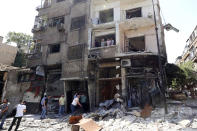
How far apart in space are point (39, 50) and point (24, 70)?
3.20 metres

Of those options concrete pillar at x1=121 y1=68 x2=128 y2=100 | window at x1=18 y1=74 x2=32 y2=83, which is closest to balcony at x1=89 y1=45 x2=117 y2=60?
concrete pillar at x1=121 y1=68 x2=128 y2=100

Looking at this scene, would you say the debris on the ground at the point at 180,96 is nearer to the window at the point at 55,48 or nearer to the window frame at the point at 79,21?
the window frame at the point at 79,21

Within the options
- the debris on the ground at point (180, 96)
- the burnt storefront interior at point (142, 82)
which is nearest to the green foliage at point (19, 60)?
the burnt storefront interior at point (142, 82)

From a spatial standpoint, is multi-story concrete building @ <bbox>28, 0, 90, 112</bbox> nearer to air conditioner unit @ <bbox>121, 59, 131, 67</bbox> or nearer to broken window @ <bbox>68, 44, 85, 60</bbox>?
broken window @ <bbox>68, 44, 85, 60</bbox>

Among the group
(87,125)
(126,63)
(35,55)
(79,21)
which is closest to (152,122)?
(87,125)

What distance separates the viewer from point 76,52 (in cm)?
1426

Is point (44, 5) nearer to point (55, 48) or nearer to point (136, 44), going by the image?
point (55, 48)

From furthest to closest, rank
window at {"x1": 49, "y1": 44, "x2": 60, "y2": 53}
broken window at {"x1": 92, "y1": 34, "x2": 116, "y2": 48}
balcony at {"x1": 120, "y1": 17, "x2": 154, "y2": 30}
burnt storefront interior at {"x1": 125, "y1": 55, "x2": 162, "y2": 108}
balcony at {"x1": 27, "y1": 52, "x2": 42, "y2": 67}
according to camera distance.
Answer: window at {"x1": 49, "y1": 44, "x2": 60, "y2": 53} < balcony at {"x1": 27, "y1": 52, "x2": 42, "y2": 67} < broken window at {"x1": 92, "y1": 34, "x2": 116, "y2": 48} < balcony at {"x1": 120, "y1": 17, "x2": 154, "y2": 30} < burnt storefront interior at {"x1": 125, "y1": 55, "x2": 162, "y2": 108}

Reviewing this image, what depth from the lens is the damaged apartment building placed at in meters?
12.2

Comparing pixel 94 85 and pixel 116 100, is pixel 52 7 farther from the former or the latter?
pixel 116 100

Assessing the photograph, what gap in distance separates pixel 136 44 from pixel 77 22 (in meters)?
6.76

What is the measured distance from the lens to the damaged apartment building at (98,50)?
12203mm

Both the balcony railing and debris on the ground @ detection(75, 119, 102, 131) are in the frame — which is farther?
the balcony railing

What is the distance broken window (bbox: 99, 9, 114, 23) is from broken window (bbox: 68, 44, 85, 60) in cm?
439
